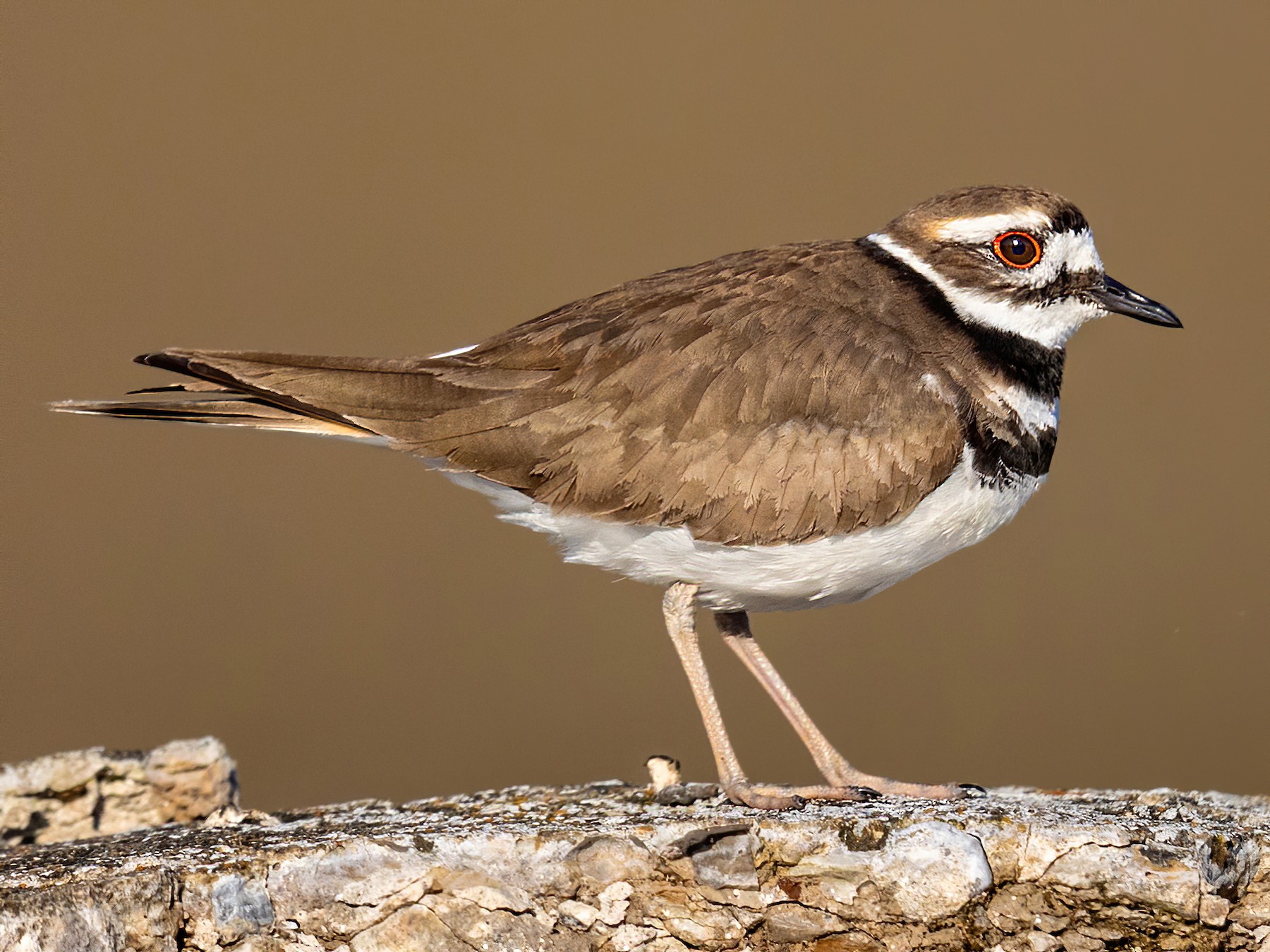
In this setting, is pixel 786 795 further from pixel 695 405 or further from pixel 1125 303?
pixel 1125 303

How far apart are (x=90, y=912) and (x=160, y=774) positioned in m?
1.45

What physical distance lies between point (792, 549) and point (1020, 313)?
1264 mm

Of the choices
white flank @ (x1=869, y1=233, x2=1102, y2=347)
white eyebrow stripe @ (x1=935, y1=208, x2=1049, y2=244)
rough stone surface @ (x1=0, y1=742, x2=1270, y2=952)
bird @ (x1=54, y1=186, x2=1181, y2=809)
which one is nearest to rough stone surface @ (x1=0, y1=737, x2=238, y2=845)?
rough stone surface @ (x1=0, y1=742, x2=1270, y2=952)

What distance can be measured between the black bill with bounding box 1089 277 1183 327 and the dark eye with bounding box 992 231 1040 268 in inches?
11.4

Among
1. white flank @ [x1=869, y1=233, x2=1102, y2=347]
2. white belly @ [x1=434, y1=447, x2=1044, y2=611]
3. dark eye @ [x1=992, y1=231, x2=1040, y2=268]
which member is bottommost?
white belly @ [x1=434, y1=447, x2=1044, y2=611]

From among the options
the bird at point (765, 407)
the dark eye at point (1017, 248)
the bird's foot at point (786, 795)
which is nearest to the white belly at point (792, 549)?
the bird at point (765, 407)

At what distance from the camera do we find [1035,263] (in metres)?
5.12

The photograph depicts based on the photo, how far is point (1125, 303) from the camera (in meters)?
5.22

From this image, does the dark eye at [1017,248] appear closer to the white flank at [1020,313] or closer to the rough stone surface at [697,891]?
the white flank at [1020,313]

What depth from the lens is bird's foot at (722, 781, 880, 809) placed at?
4742mm

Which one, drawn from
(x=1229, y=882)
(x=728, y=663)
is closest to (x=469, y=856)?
(x=1229, y=882)

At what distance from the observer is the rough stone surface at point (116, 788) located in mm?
5145

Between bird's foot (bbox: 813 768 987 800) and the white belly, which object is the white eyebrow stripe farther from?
bird's foot (bbox: 813 768 987 800)

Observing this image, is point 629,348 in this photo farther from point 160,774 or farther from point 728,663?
point 728,663
